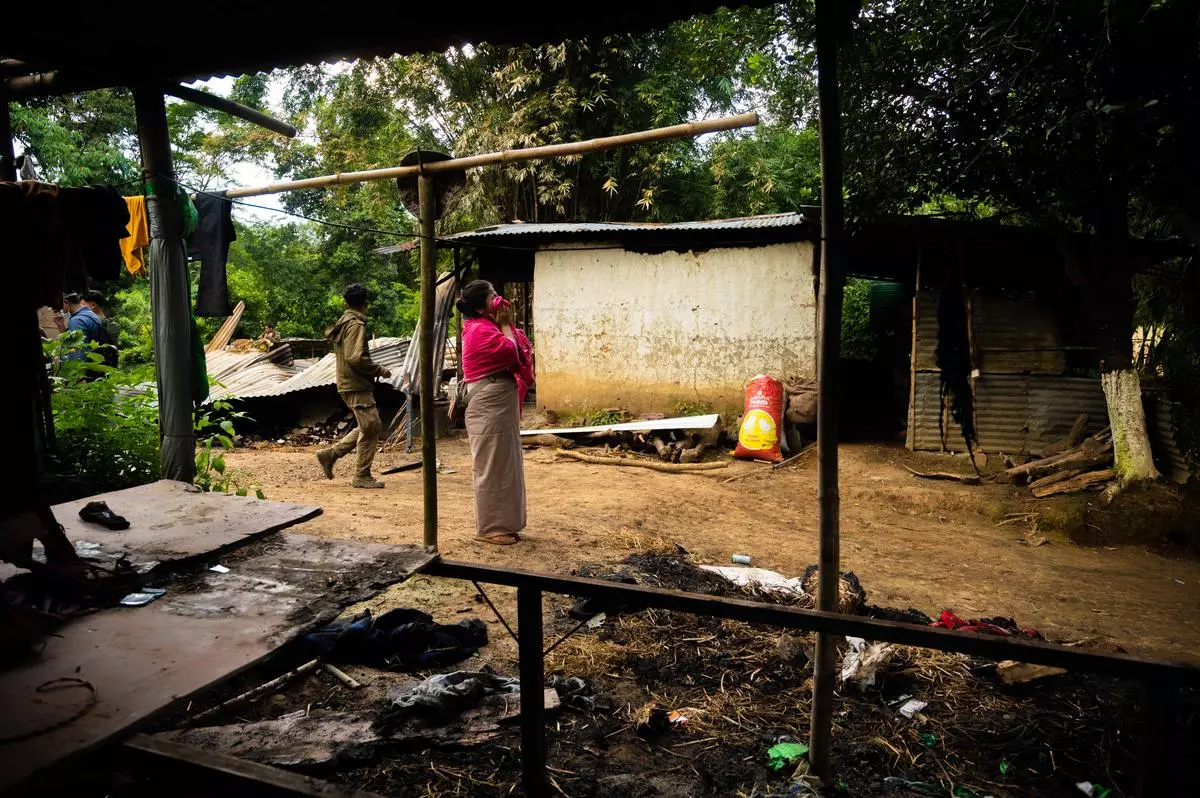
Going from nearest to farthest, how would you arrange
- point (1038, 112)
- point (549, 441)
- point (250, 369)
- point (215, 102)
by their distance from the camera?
point (215, 102), point (1038, 112), point (549, 441), point (250, 369)

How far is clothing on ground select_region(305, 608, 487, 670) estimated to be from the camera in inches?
145

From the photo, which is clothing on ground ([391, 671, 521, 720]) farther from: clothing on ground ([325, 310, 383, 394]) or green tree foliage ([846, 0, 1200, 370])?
clothing on ground ([325, 310, 383, 394])

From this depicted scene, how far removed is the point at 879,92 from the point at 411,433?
7754mm

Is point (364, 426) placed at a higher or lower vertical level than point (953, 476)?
higher

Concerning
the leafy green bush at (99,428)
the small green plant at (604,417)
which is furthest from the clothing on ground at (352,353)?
the small green plant at (604,417)

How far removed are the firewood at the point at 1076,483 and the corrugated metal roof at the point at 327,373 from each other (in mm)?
8439

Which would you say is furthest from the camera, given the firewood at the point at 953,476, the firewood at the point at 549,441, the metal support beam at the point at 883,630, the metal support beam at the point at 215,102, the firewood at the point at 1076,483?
the firewood at the point at 549,441

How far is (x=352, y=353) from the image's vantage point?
7.89 meters

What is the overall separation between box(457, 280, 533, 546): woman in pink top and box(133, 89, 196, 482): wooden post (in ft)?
6.27

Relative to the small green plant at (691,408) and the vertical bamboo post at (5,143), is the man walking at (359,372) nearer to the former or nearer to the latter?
the vertical bamboo post at (5,143)

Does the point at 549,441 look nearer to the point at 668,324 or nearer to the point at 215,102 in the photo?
the point at 668,324

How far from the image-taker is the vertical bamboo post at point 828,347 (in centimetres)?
249

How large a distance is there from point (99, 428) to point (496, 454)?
2683 mm

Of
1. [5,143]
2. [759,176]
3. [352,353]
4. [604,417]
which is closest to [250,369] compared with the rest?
[352,353]
